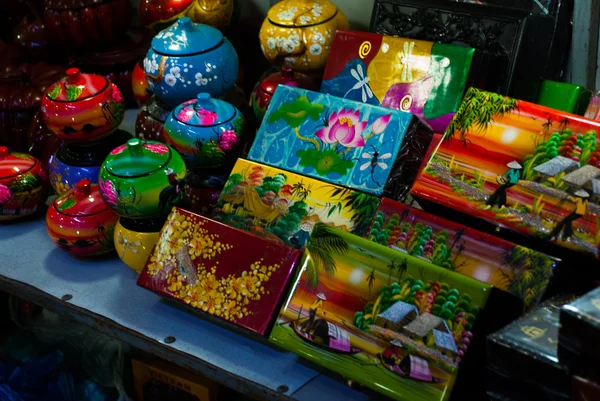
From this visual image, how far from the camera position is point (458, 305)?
100 centimetres

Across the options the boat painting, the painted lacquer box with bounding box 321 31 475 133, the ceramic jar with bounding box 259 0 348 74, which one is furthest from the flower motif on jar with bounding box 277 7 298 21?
the boat painting

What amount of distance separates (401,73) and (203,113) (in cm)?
38

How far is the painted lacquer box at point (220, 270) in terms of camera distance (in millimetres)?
1148

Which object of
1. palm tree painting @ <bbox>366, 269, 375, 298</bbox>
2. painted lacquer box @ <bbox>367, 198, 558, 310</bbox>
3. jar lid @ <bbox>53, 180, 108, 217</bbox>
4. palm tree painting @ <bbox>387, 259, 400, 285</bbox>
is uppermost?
painted lacquer box @ <bbox>367, 198, 558, 310</bbox>

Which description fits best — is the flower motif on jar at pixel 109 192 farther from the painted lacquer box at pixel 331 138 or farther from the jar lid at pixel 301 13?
the jar lid at pixel 301 13

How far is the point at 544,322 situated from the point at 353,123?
516mm

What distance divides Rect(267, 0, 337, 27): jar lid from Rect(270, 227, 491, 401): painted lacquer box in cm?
59

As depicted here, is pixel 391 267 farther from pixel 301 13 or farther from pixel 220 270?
pixel 301 13

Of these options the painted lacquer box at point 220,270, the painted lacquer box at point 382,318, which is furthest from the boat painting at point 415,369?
the painted lacquer box at point 220,270

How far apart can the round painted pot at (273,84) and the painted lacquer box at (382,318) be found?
516mm

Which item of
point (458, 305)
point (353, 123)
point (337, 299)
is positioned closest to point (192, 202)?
point (353, 123)

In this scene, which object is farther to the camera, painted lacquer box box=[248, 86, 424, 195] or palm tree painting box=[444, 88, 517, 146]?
painted lacquer box box=[248, 86, 424, 195]

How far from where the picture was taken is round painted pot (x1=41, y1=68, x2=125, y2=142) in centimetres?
144

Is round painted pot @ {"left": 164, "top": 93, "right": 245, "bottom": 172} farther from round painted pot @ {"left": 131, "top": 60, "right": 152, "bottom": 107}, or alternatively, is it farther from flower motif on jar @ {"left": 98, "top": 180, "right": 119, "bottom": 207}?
round painted pot @ {"left": 131, "top": 60, "right": 152, "bottom": 107}
